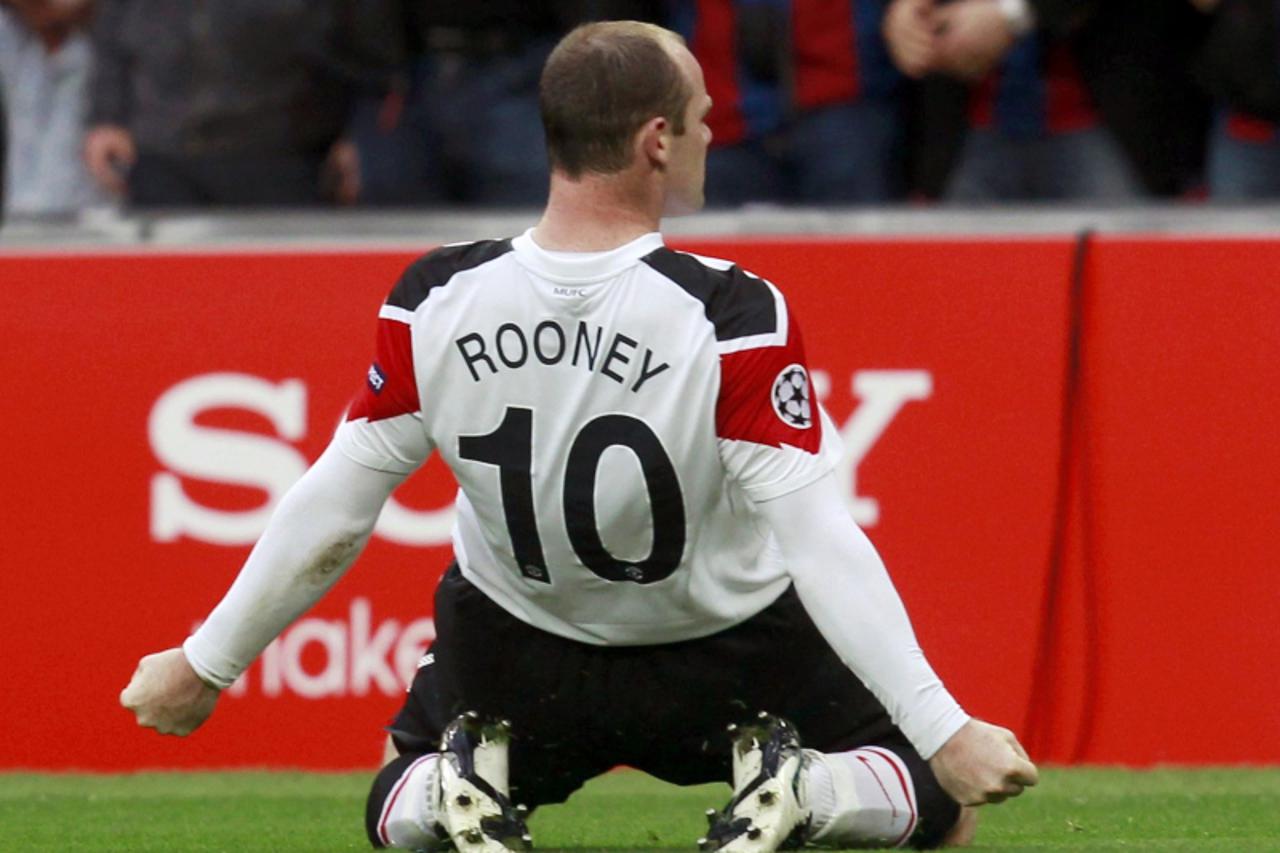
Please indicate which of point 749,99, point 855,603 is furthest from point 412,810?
point 749,99

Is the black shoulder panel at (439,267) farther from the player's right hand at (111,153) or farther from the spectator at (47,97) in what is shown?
the spectator at (47,97)

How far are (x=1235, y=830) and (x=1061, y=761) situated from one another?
1.77 meters

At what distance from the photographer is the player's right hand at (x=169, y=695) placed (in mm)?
3891

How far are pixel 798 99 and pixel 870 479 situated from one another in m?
1.75

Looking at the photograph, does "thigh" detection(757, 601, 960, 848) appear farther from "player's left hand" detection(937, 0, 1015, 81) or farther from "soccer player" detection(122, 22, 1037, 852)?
"player's left hand" detection(937, 0, 1015, 81)

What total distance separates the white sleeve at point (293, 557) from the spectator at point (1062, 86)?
4.05m

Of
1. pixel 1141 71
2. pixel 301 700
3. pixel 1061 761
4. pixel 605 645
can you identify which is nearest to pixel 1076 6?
pixel 1141 71

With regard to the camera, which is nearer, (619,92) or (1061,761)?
(619,92)

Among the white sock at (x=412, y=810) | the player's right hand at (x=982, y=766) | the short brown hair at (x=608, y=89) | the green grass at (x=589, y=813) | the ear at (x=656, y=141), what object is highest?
the short brown hair at (x=608, y=89)

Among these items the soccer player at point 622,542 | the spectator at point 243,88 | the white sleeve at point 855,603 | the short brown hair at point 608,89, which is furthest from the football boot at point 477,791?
the spectator at point 243,88

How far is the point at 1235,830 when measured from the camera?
4602 millimetres

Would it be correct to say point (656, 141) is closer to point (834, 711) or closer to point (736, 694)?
point (736, 694)

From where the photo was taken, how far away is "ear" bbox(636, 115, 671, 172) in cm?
371

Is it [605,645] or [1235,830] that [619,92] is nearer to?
[605,645]
